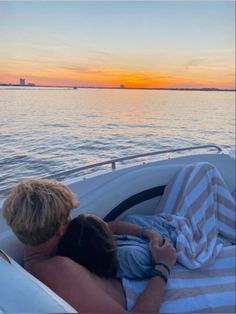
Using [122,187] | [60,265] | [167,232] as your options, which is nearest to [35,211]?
[60,265]

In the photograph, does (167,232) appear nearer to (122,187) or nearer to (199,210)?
(199,210)

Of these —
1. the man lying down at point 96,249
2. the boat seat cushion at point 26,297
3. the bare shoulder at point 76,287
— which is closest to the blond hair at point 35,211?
the man lying down at point 96,249

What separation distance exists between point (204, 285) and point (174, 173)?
0.78 m

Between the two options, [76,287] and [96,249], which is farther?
[96,249]

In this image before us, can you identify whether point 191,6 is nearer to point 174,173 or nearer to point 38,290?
point 174,173

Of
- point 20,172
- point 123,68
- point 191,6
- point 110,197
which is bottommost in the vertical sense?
point 110,197

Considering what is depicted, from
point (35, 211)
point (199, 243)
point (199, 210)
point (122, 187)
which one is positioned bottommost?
point (199, 243)

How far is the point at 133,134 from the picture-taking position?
7.00 meters

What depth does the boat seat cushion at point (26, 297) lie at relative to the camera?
74 cm

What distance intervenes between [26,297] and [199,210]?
1.18m

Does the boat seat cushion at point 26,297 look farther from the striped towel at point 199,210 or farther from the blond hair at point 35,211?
the striped towel at point 199,210

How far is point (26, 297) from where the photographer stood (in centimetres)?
77

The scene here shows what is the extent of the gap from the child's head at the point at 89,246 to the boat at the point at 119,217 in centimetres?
18

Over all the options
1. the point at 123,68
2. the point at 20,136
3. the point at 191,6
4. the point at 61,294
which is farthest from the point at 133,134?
the point at 61,294
